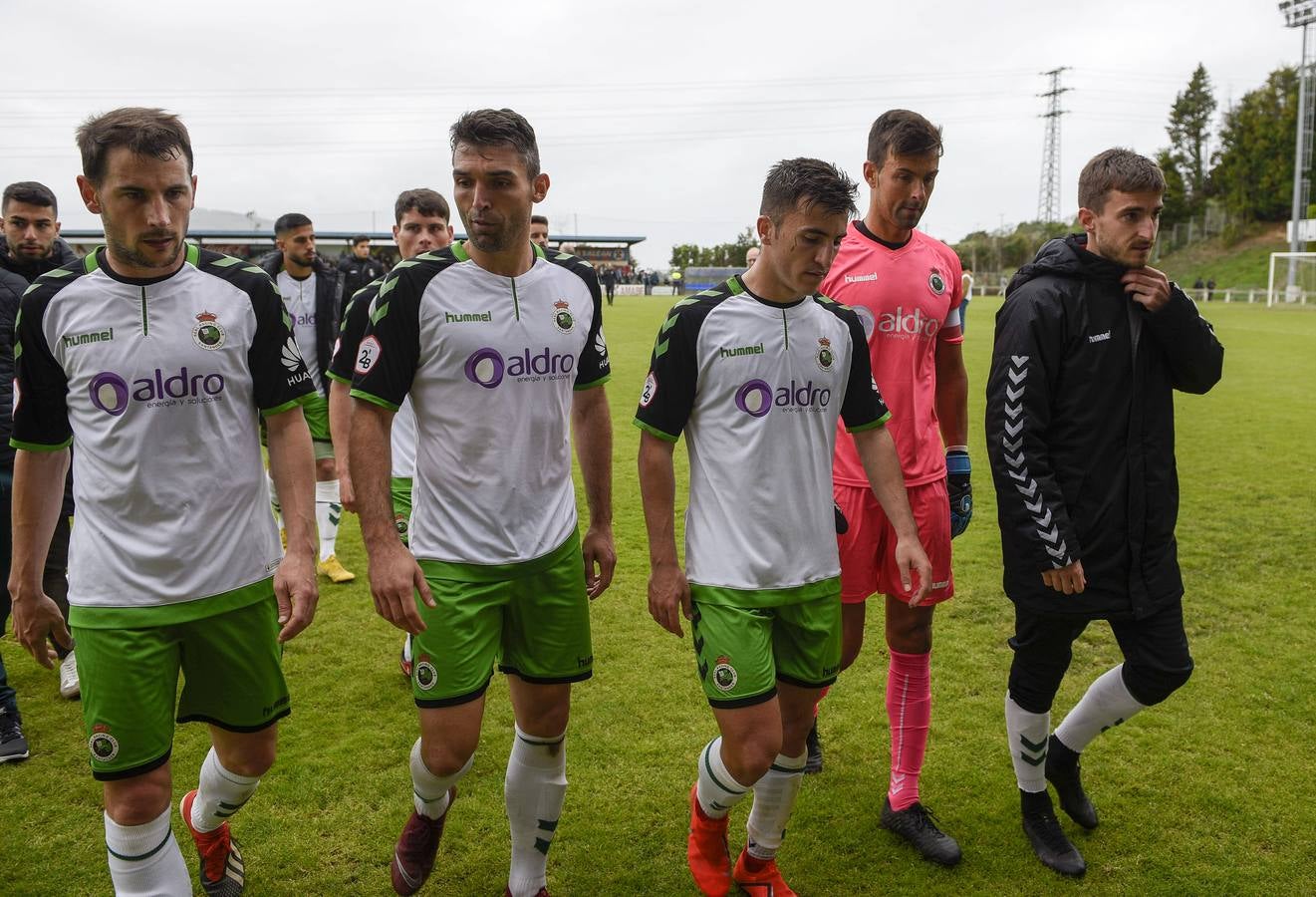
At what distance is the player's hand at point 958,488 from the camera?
396 centimetres

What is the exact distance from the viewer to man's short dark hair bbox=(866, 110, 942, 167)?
3.62 meters

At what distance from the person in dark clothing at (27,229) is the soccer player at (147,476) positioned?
204 cm

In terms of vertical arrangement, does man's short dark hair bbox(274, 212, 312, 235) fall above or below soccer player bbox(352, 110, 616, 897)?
above

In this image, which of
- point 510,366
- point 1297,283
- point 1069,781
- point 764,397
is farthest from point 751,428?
point 1297,283

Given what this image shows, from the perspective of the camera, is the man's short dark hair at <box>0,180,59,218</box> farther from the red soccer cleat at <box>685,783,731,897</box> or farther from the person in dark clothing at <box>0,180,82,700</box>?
the red soccer cleat at <box>685,783,731,897</box>

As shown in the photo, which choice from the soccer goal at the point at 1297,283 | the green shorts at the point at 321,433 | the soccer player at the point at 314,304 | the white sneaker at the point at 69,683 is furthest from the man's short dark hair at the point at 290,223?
the soccer goal at the point at 1297,283

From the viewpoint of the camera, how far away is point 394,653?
18.6ft

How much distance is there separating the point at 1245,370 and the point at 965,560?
14.5 metres

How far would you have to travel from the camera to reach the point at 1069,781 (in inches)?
149

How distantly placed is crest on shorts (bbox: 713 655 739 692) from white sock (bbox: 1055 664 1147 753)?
4.99 feet

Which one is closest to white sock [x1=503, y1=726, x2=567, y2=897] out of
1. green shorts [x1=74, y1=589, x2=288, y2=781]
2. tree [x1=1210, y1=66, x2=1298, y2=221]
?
green shorts [x1=74, y1=589, x2=288, y2=781]

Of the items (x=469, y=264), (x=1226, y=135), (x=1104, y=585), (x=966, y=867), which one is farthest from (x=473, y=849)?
(x=1226, y=135)

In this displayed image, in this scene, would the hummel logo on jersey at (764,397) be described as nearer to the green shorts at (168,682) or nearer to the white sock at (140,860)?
the green shorts at (168,682)

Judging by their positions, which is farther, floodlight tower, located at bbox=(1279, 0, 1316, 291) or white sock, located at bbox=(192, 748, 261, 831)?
floodlight tower, located at bbox=(1279, 0, 1316, 291)
